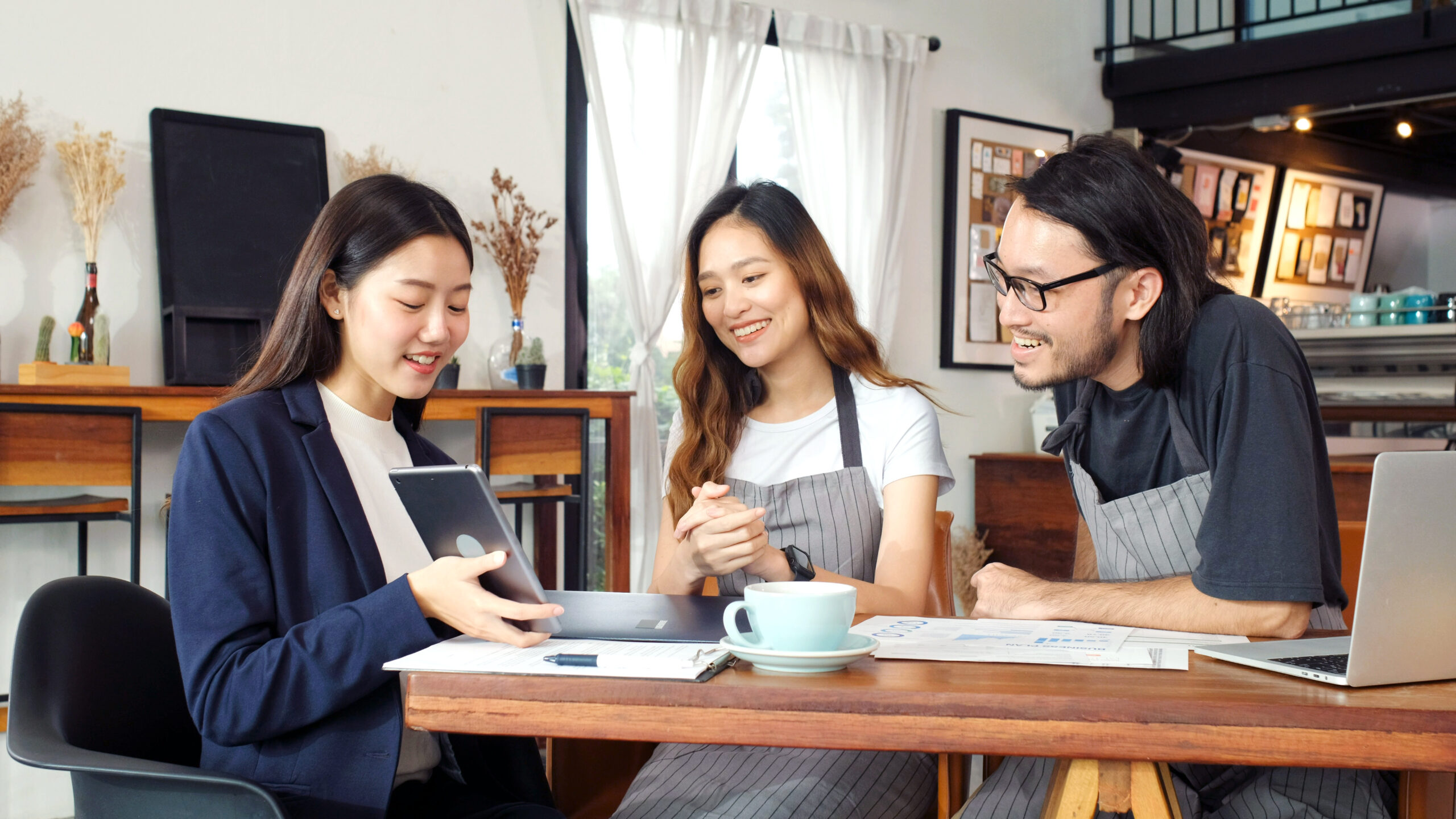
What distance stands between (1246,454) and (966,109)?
4264mm

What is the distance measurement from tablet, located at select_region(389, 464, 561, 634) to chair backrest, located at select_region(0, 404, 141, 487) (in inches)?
80.8

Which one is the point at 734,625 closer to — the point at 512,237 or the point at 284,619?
the point at 284,619

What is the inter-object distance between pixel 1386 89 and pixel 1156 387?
13.2ft

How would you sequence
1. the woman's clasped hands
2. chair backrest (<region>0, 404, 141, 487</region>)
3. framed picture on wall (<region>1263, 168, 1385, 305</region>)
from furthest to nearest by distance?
framed picture on wall (<region>1263, 168, 1385, 305</region>), chair backrest (<region>0, 404, 141, 487</region>), the woman's clasped hands

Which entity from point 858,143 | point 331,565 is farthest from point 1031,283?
point 858,143

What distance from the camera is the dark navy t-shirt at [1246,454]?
1.35 m

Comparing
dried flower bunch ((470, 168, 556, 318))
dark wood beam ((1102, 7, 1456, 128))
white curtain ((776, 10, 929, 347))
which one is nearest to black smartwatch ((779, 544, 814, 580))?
dried flower bunch ((470, 168, 556, 318))

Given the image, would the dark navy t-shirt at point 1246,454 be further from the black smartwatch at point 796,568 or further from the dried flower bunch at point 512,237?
the dried flower bunch at point 512,237

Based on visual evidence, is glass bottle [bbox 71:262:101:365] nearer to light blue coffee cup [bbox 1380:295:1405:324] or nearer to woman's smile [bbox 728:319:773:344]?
woman's smile [bbox 728:319:773:344]

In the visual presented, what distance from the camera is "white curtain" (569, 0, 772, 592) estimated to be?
4211 millimetres

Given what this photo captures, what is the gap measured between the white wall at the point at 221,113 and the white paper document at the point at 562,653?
270 cm

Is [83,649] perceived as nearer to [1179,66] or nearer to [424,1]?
[424,1]

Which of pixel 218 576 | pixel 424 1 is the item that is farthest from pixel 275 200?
pixel 218 576

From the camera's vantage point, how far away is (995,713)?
3.03 feet
